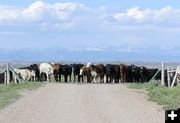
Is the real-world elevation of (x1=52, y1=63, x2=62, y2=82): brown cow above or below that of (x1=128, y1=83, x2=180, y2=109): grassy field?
above

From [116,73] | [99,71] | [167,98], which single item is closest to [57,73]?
[99,71]

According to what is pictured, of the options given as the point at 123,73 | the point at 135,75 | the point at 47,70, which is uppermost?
the point at 47,70

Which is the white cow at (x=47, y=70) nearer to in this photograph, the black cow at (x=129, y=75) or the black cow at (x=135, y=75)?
the black cow at (x=129, y=75)

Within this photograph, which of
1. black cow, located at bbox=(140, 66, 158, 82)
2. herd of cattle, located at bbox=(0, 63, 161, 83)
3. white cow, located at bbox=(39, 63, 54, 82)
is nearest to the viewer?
herd of cattle, located at bbox=(0, 63, 161, 83)

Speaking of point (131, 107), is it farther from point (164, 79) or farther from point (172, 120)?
point (164, 79)

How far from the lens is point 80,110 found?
16.7 metres

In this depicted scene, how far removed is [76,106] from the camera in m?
18.0

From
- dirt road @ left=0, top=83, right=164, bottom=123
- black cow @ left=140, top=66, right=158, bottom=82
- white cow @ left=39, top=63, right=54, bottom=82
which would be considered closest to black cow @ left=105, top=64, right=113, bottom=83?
black cow @ left=140, top=66, right=158, bottom=82

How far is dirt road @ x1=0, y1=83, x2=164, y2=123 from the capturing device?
14.3 meters

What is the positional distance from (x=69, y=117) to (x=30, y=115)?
1.33m

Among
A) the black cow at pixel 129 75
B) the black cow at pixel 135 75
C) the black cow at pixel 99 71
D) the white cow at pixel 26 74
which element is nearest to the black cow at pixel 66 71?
the black cow at pixel 99 71

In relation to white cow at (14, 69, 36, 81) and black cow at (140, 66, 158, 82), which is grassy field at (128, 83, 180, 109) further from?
white cow at (14, 69, 36, 81)

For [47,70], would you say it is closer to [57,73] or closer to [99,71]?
[57,73]

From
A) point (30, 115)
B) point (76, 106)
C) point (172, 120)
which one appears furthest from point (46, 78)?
point (172, 120)
